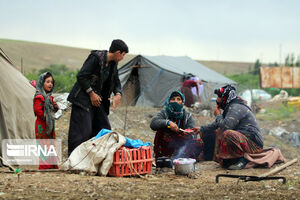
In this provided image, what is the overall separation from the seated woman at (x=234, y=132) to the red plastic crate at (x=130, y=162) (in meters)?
1.09

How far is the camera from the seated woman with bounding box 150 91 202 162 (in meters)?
5.20

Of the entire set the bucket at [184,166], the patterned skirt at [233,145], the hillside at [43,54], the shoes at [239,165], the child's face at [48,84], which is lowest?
the shoes at [239,165]

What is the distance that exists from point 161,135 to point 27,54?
154 feet

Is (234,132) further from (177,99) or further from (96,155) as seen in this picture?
(96,155)

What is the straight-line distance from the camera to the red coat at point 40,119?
4.51m

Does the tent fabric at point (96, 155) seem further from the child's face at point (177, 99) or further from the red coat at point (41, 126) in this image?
the child's face at point (177, 99)

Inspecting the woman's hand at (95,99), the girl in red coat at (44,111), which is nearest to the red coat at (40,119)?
the girl in red coat at (44,111)

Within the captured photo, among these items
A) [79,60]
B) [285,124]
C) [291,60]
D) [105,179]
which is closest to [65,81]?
[285,124]

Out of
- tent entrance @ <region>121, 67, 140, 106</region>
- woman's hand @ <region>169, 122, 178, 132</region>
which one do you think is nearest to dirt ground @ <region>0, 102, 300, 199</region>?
woman's hand @ <region>169, 122, 178, 132</region>

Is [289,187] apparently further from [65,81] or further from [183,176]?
[65,81]

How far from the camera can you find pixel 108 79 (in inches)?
182

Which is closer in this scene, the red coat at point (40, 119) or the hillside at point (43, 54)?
the red coat at point (40, 119)

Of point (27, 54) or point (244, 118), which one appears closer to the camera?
point (244, 118)

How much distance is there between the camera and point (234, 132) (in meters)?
4.95
